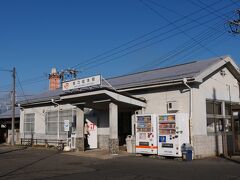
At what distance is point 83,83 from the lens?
20.3 meters

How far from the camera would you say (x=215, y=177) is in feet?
37.2

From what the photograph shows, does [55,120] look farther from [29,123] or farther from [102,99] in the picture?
[102,99]

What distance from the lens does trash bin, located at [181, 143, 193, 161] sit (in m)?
16.6

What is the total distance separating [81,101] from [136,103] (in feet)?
13.5

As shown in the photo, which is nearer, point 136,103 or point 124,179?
point 124,179

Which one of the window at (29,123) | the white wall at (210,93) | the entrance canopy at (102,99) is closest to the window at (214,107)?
the white wall at (210,93)

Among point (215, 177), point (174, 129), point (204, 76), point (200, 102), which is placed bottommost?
point (215, 177)

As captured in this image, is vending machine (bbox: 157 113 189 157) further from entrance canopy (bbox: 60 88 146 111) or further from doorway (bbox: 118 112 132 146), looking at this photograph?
doorway (bbox: 118 112 132 146)

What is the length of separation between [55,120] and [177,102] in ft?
42.7

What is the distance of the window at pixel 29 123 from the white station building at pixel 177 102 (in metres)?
7.87

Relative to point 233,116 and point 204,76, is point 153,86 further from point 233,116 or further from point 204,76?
point 233,116

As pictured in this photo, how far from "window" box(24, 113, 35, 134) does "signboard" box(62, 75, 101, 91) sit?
1103 cm

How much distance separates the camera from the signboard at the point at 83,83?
19375 mm

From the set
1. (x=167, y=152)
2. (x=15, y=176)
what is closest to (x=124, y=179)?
(x=15, y=176)
